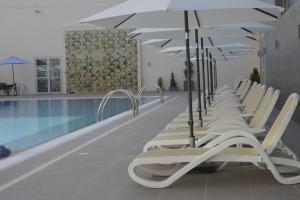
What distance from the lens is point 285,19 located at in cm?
1193

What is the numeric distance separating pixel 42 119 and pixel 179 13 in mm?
10706

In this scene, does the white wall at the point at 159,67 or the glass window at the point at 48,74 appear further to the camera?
the glass window at the point at 48,74

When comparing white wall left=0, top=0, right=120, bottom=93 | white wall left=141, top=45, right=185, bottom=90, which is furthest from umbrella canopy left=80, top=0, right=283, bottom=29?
white wall left=0, top=0, right=120, bottom=93

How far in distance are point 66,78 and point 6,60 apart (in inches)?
133

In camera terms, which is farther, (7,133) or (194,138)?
(7,133)

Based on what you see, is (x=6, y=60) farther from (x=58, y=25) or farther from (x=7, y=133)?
(x=7, y=133)

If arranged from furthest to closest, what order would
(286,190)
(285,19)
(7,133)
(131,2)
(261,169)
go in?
(7,133)
(285,19)
(261,169)
(131,2)
(286,190)

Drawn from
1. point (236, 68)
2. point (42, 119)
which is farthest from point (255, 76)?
point (42, 119)

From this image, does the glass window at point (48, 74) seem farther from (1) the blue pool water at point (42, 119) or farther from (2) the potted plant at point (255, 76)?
(2) the potted plant at point (255, 76)

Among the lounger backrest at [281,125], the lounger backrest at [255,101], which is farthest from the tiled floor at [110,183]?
the lounger backrest at [255,101]

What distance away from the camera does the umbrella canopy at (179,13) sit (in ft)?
15.9

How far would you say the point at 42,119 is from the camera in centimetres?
1620

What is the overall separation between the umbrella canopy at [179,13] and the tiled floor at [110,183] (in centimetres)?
156

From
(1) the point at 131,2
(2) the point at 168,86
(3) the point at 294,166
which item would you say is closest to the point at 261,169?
(3) the point at 294,166
